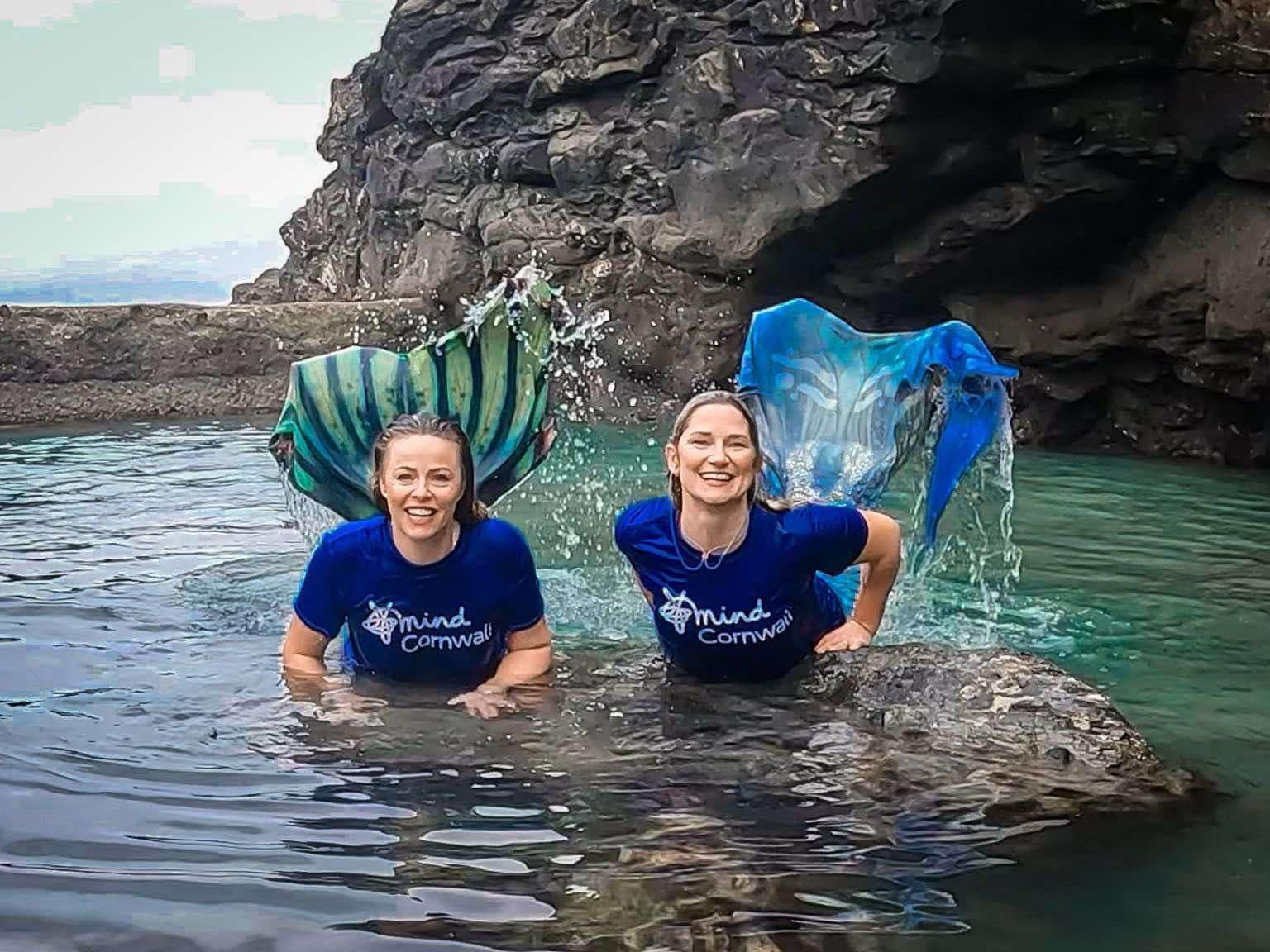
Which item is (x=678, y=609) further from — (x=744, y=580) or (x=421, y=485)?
(x=421, y=485)

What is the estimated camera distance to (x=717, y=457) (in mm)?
3939

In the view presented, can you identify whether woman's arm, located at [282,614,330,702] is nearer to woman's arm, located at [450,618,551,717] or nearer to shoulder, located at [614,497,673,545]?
woman's arm, located at [450,618,551,717]

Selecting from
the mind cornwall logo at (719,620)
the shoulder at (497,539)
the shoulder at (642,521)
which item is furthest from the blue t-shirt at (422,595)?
the mind cornwall logo at (719,620)

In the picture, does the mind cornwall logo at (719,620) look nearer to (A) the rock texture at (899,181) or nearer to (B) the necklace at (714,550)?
(B) the necklace at (714,550)

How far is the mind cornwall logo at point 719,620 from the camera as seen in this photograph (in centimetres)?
406

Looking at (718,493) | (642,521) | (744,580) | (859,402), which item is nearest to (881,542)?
(744,580)

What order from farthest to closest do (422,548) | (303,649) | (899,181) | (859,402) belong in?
(899,181), (859,402), (303,649), (422,548)

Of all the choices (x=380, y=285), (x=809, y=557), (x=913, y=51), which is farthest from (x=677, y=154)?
(x=809, y=557)

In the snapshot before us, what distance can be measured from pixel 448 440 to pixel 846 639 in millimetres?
1308

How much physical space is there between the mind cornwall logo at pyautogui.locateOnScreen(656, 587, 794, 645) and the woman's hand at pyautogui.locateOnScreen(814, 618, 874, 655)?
24 centimetres

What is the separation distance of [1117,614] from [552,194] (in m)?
9.63

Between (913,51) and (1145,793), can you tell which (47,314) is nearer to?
(913,51)

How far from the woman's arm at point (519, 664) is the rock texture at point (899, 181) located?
298 inches

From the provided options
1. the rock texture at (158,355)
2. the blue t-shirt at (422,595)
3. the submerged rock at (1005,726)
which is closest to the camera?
the submerged rock at (1005,726)
